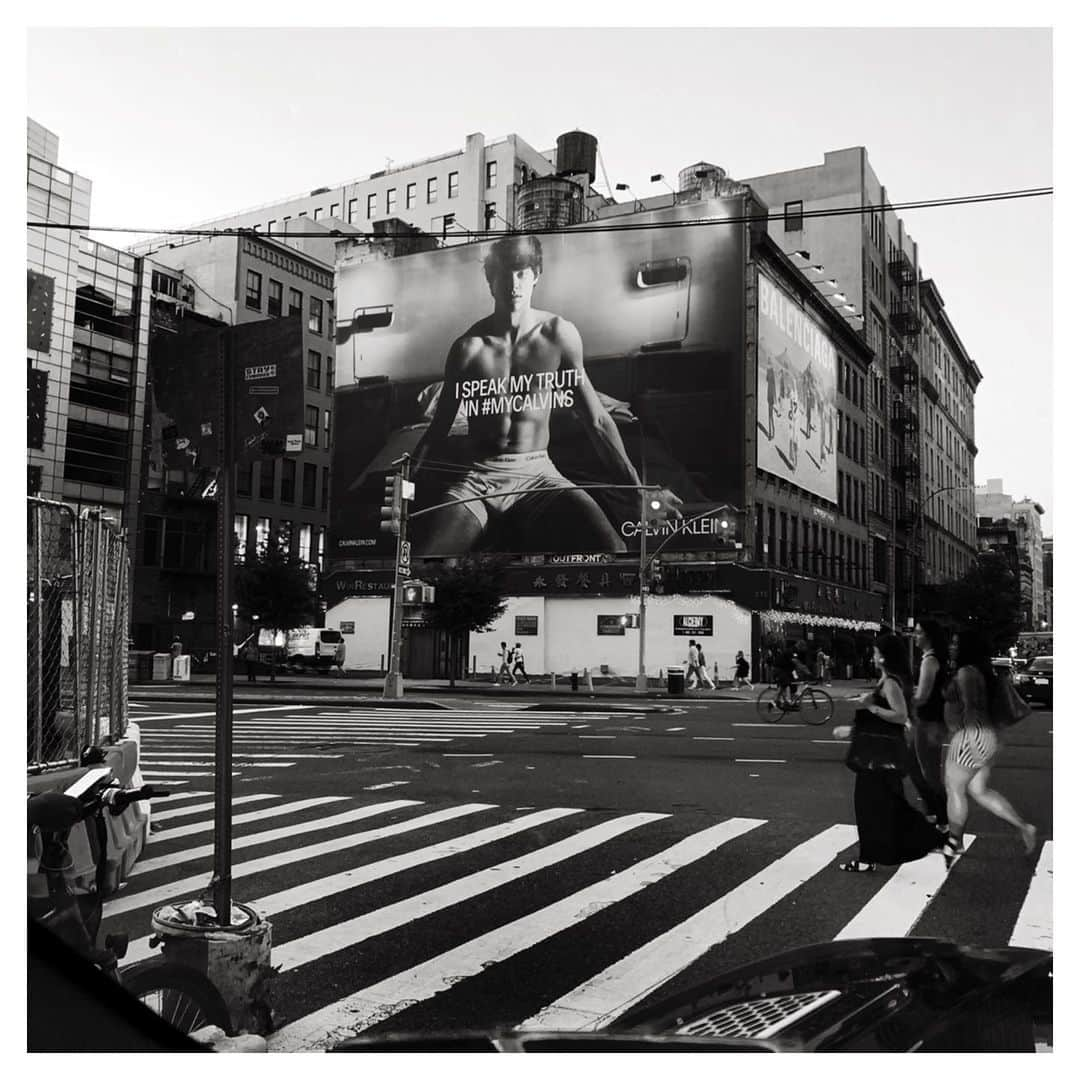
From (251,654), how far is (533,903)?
3207cm

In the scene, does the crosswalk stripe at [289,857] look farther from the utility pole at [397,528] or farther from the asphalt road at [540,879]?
the utility pole at [397,528]

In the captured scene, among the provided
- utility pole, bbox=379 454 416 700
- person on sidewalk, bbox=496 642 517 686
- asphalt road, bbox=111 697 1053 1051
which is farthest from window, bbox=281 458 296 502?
asphalt road, bbox=111 697 1053 1051

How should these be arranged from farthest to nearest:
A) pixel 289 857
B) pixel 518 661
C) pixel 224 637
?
pixel 518 661
pixel 289 857
pixel 224 637

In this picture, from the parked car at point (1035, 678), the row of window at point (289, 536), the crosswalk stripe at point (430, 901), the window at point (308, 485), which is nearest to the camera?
the crosswalk stripe at point (430, 901)

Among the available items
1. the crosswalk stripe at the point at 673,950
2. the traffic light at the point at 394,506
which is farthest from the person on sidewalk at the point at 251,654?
the crosswalk stripe at the point at 673,950

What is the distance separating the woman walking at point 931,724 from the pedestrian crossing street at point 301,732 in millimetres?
6876

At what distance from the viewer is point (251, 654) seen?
35.5 m

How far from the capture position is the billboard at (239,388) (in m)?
3.76

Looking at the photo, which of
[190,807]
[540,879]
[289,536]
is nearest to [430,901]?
[540,879]

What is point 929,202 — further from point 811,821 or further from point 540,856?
point 540,856

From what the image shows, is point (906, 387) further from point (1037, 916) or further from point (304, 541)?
point (1037, 916)

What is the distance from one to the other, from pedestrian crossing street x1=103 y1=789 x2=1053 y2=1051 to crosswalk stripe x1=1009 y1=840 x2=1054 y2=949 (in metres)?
0.02

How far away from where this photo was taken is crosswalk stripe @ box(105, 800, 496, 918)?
5.25 metres

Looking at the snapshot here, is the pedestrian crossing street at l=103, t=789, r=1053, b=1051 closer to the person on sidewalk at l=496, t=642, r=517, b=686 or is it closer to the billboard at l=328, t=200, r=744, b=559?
the person on sidewalk at l=496, t=642, r=517, b=686
